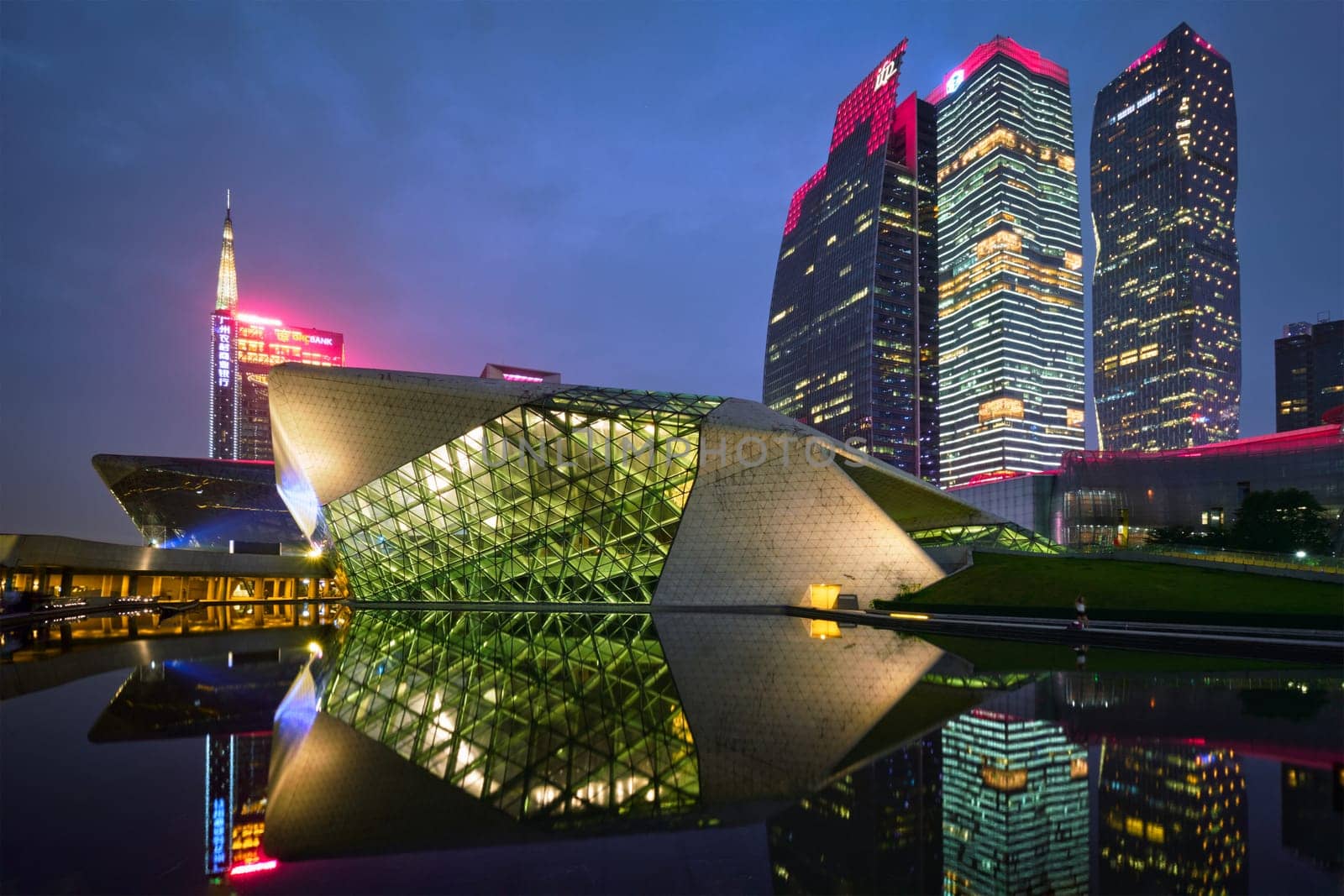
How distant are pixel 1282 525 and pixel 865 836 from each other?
58354mm

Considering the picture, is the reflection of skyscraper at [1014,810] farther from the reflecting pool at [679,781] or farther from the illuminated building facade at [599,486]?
the illuminated building facade at [599,486]

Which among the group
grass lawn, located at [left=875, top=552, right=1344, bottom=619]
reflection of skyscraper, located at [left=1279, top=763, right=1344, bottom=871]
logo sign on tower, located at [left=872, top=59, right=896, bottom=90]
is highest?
logo sign on tower, located at [left=872, top=59, right=896, bottom=90]

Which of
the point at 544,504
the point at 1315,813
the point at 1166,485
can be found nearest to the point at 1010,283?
the point at 1166,485

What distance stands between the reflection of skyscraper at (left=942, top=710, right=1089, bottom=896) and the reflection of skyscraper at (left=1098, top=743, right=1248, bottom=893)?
0.68 feet

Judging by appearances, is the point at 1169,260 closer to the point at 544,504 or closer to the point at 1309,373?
the point at 1309,373

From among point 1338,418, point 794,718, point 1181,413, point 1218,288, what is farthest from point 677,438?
point 1218,288

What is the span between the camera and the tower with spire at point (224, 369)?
17462 cm

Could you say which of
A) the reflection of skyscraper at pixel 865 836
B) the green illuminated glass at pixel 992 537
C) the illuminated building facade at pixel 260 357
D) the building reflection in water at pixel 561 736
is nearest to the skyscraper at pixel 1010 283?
the green illuminated glass at pixel 992 537

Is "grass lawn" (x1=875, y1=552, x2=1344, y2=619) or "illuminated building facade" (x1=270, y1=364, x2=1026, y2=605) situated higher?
"illuminated building facade" (x1=270, y1=364, x2=1026, y2=605)

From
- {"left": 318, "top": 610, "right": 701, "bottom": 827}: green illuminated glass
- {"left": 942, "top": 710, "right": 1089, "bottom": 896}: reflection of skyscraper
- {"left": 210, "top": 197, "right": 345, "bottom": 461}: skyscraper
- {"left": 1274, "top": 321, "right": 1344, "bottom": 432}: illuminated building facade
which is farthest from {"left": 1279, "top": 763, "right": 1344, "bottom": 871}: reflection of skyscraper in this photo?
{"left": 1274, "top": 321, "right": 1344, "bottom": 432}: illuminated building facade

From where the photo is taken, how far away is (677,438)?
95.6 feet

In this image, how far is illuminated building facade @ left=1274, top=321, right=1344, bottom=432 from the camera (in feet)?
555

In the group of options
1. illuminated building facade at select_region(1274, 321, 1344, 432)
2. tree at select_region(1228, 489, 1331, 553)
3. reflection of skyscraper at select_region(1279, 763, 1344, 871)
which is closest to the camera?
reflection of skyscraper at select_region(1279, 763, 1344, 871)

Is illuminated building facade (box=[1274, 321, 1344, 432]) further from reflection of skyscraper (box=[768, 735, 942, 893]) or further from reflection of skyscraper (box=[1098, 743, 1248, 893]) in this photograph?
reflection of skyscraper (box=[768, 735, 942, 893])
